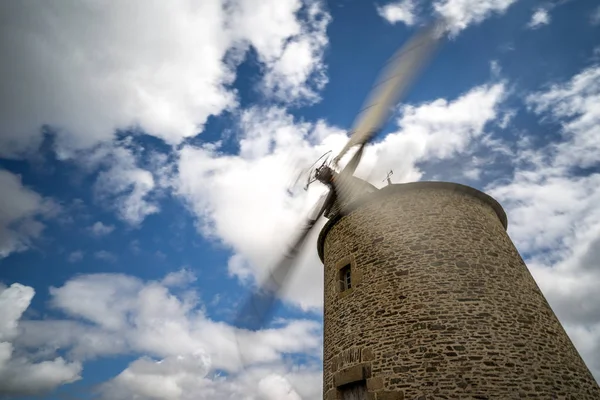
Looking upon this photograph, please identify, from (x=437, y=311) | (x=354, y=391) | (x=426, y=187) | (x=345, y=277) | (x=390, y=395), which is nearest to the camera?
(x=390, y=395)

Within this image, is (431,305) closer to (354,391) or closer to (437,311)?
(437,311)

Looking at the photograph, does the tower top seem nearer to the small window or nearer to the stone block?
the small window

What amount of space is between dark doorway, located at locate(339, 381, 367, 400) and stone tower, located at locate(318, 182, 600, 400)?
0.07ft

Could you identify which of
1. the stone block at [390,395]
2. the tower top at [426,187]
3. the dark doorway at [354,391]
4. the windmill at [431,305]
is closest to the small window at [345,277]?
the windmill at [431,305]

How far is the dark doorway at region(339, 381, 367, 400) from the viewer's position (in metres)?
8.17

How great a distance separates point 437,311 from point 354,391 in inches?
114

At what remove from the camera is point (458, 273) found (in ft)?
27.8

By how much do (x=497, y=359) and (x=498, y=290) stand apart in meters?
1.76

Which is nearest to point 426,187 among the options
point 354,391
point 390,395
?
point 390,395

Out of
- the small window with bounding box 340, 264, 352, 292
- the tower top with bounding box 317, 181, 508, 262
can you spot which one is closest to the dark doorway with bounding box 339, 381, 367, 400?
the small window with bounding box 340, 264, 352, 292

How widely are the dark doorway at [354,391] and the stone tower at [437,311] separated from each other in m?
0.02

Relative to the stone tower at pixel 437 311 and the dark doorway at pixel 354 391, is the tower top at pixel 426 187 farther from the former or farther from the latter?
the dark doorway at pixel 354 391

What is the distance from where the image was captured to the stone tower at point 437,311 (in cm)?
723

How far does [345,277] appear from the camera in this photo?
10.5 metres
